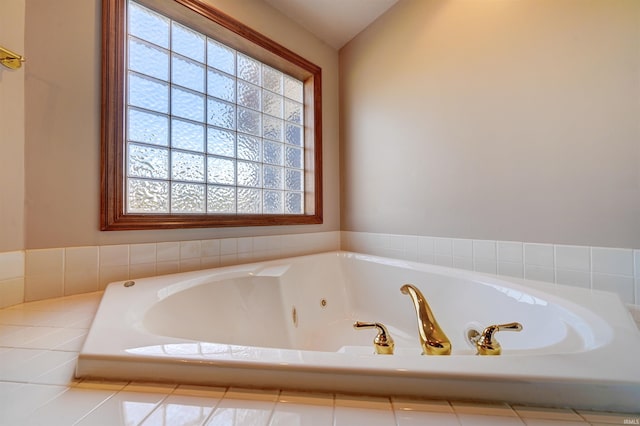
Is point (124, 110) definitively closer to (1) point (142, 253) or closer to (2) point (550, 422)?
(1) point (142, 253)

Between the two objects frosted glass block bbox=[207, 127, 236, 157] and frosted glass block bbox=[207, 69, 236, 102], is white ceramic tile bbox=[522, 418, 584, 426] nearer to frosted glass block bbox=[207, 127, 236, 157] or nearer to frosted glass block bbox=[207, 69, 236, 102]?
frosted glass block bbox=[207, 127, 236, 157]

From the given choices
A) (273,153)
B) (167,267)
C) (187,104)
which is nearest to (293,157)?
(273,153)

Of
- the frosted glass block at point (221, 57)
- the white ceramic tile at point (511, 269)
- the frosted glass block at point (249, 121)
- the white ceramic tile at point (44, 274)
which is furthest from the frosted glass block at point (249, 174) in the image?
the white ceramic tile at point (511, 269)

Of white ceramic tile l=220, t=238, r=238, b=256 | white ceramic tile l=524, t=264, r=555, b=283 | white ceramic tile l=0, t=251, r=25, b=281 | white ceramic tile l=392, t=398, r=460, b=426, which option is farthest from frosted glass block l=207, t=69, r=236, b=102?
Result: white ceramic tile l=524, t=264, r=555, b=283

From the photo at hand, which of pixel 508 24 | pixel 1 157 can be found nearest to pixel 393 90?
pixel 508 24

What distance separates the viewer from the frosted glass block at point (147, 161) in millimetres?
1077

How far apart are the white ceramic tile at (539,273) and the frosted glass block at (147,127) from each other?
5.99 ft

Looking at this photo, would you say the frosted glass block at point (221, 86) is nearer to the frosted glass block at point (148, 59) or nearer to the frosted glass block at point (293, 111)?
the frosted glass block at point (148, 59)

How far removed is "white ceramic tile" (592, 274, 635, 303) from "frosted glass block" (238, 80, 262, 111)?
1.90m

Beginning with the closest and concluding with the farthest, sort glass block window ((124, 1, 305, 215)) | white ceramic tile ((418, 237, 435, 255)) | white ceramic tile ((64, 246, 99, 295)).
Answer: white ceramic tile ((64, 246, 99, 295))
glass block window ((124, 1, 305, 215))
white ceramic tile ((418, 237, 435, 255))

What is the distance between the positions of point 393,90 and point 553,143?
91 centimetres

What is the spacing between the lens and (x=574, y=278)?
0.92 meters

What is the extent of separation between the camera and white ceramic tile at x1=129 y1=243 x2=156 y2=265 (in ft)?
3.27

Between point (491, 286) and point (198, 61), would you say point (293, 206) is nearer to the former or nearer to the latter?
point (198, 61)
